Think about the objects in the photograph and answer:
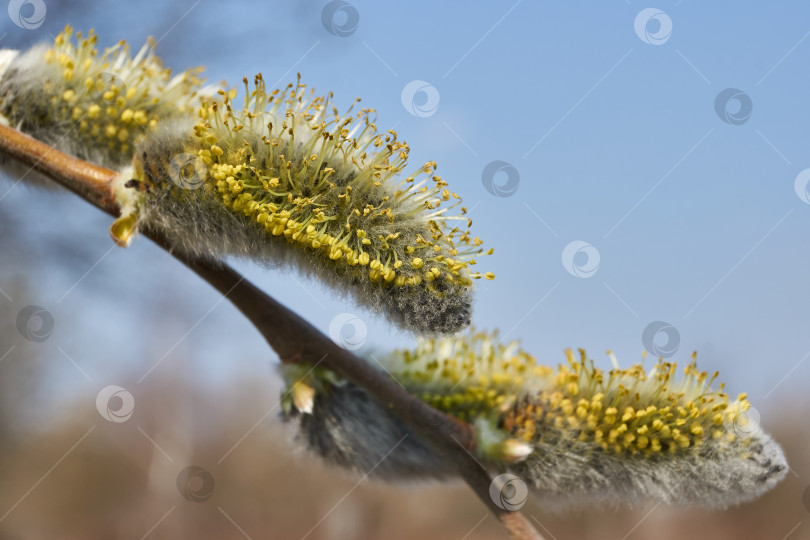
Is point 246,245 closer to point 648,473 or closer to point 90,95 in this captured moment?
point 90,95

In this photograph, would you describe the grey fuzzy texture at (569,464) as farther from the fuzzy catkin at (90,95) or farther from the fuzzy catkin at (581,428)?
the fuzzy catkin at (90,95)

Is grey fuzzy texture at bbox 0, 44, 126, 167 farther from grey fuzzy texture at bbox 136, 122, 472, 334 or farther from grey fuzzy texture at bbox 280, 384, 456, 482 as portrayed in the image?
grey fuzzy texture at bbox 280, 384, 456, 482

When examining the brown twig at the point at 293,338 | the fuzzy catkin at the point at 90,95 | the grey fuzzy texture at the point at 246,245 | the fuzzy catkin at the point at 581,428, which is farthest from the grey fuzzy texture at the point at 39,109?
the fuzzy catkin at the point at 581,428

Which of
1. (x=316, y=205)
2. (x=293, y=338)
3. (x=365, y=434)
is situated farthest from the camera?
(x=365, y=434)

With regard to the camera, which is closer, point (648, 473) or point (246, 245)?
point (246, 245)

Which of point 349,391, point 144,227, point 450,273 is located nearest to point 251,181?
point 144,227

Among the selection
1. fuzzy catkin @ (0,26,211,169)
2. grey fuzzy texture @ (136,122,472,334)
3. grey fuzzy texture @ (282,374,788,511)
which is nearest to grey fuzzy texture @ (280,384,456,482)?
grey fuzzy texture @ (282,374,788,511)

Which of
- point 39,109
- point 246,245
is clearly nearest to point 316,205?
point 246,245
